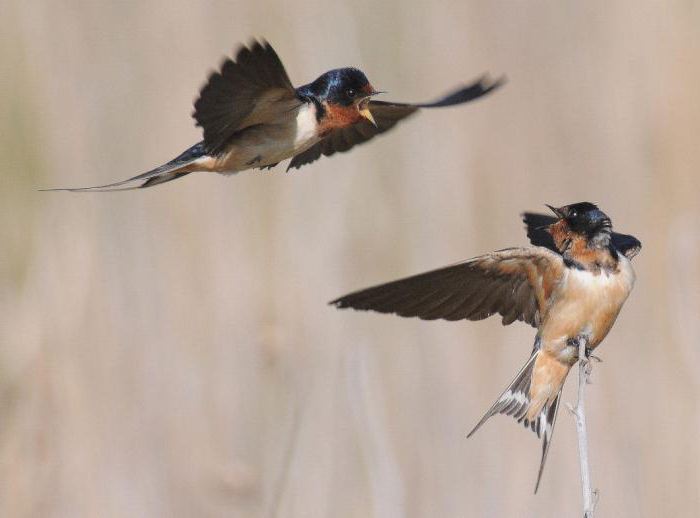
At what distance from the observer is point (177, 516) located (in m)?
2.65

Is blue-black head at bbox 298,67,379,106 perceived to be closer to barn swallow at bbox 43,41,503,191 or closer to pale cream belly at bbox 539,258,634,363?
barn swallow at bbox 43,41,503,191

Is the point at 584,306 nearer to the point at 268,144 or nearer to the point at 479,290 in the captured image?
the point at 479,290

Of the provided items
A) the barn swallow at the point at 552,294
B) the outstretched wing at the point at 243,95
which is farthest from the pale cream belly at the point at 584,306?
the outstretched wing at the point at 243,95

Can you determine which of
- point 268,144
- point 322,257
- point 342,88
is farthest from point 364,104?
point 322,257

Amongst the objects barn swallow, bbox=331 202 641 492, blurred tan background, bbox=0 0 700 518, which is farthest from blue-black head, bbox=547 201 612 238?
blurred tan background, bbox=0 0 700 518

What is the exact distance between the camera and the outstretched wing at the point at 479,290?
1.71 metres

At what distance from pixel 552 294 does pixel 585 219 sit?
0.14 metres

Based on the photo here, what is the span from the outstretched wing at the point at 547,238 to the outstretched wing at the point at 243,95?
0.65m

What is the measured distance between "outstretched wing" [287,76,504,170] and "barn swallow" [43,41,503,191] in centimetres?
3

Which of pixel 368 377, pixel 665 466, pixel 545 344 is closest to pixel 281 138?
pixel 545 344

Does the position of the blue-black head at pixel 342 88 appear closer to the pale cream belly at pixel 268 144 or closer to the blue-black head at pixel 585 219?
the pale cream belly at pixel 268 144

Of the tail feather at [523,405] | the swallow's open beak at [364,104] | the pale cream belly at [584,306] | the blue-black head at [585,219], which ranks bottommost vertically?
the tail feather at [523,405]

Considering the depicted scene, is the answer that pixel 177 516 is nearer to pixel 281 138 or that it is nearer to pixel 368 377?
pixel 368 377

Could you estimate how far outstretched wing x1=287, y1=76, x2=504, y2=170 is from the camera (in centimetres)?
192
